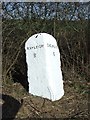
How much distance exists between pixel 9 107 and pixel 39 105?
63cm

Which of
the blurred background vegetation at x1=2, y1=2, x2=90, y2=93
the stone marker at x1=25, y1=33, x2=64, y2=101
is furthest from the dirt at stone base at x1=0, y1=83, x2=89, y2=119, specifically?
the blurred background vegetation at x1=2, y1=2, x2=90, y2=93

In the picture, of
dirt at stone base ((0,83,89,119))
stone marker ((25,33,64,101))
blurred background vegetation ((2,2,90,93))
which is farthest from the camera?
blurred background vegetation ((2,2,90,93))

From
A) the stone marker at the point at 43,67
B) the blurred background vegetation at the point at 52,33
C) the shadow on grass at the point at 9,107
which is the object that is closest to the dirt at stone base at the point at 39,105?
the shadow on grass at the point at 9,107

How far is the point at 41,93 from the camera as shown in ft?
26.5

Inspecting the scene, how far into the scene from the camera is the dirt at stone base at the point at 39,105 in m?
7.01

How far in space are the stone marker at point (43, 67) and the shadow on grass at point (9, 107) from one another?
24.9 inches

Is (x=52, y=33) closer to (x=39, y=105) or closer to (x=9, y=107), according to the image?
(x=39, y=105)

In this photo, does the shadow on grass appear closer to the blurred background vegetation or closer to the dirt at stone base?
the dirt at stone base

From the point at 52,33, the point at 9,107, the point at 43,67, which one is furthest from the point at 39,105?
the point at 52,33

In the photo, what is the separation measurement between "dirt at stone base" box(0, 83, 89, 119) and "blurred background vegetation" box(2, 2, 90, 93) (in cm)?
59

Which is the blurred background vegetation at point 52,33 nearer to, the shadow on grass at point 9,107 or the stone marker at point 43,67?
the stone marker at point 43,67

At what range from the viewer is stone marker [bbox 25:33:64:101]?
8.00 m

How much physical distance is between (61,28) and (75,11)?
62cm

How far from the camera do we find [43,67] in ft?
26.3
